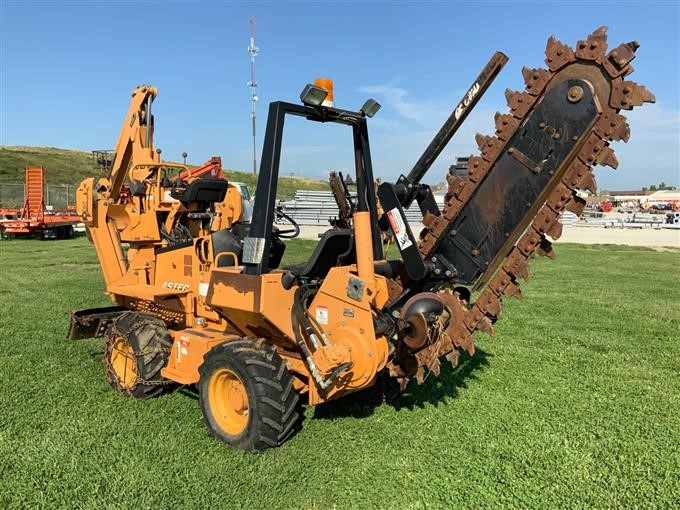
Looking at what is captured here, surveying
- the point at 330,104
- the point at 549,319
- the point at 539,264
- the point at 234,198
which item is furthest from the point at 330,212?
the point at 330,104

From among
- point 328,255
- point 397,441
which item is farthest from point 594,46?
point 397,441

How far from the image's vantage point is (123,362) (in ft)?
18.6

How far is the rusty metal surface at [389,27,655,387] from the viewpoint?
3646mm

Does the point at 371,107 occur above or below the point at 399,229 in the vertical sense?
Result: above

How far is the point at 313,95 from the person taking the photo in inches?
159

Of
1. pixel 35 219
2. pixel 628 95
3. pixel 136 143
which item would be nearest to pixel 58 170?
pixel 35 219

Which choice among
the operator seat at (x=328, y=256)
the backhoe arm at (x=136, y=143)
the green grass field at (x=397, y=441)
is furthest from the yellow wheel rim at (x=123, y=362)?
the operator seat at (x=328, y=256)

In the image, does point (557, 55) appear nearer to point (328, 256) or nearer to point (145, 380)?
point (328, 256)

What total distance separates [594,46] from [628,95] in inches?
16.3

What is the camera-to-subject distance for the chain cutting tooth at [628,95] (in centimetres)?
352

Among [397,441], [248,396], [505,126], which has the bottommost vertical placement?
[397,441]

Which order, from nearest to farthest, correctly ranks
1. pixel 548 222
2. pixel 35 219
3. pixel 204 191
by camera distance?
pixel 548 222 < pixel 204 191 < pixel 35 219

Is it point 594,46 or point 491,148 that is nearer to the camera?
point 594,46

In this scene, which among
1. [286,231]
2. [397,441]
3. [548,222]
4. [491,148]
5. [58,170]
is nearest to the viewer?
[548,222]
